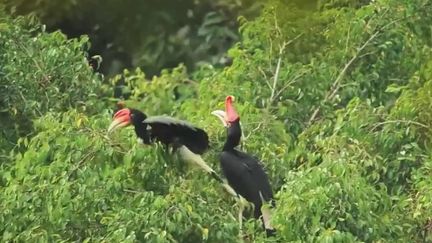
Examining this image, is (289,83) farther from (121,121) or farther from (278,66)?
(121,121)

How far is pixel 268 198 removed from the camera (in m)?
4.41

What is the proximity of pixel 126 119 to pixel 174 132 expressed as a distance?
0.25 meters

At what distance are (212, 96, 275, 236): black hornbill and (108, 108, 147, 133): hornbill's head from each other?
0.96ft

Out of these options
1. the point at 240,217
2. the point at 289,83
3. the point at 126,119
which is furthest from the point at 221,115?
the point at 289,83

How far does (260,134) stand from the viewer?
4.78m

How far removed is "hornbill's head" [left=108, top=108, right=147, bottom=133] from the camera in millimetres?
4434

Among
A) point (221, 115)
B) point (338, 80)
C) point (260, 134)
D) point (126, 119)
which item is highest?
point (126, 119)

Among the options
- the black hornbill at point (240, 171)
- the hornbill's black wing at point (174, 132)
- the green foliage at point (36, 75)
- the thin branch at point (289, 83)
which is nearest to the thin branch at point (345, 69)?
the thin branch at point (289, 83)

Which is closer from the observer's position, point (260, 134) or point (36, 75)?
point (260, 134)

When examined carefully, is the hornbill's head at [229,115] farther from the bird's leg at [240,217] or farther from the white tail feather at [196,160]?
the bird's leg at [240,217]

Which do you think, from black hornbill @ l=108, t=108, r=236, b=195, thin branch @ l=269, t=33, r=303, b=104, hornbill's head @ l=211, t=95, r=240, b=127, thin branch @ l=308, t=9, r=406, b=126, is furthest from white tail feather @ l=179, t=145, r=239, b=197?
thin branch @ l=308, t=9, r=406, b=126

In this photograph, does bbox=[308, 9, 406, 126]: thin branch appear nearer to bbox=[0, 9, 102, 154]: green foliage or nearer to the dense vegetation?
the dense vegetation

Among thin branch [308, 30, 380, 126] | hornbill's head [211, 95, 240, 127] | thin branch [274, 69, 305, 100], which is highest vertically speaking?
hornbill's head [211, 95, 240, 127]

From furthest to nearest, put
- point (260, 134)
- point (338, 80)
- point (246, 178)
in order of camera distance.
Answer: point (338, 80) → point (260, 134) → point (246, 178)
